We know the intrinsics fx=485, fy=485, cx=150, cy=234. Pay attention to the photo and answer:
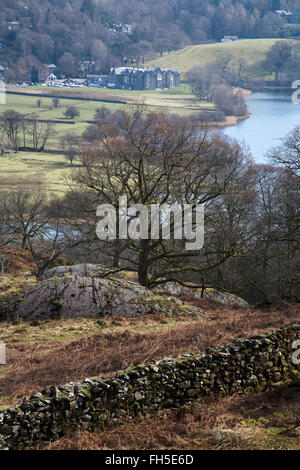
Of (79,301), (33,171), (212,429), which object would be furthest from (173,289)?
(33,171)

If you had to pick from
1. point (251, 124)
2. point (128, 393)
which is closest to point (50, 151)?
point (251, 124)

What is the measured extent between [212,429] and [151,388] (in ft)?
4.31

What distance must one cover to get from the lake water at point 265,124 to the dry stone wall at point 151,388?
86.1 m

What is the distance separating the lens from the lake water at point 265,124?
113500mm

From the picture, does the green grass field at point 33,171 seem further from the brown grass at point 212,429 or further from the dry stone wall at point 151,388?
the brown grass at point 212,429

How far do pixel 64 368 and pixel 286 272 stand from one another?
25647mm

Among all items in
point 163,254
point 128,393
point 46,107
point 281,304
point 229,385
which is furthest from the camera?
point 46,107

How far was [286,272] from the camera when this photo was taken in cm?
3378

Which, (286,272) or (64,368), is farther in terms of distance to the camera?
(286,272)

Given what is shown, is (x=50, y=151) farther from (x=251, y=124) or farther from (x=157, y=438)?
(x=157, y=438)

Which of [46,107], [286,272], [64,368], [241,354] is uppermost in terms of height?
[46,107]

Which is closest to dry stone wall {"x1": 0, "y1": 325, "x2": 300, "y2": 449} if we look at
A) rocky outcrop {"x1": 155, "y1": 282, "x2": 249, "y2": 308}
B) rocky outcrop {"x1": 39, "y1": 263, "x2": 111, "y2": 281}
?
rocky outcrop {"x1": 39, "y1": 263, "x2": 111, "y2": 281}

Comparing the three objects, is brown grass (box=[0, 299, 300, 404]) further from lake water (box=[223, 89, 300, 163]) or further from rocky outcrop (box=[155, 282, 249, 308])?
lake water (box=[223, 89, 300, 163])

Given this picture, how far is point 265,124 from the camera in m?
144
